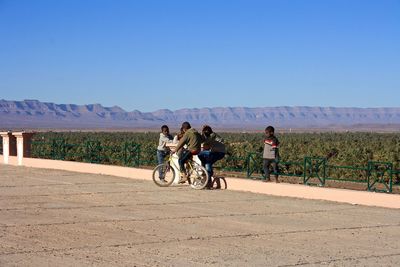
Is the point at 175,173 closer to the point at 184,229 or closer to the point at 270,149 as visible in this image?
the point at 270,149

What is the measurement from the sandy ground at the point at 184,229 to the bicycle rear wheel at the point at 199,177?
1.06 feet

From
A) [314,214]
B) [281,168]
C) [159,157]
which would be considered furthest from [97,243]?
[281,168]

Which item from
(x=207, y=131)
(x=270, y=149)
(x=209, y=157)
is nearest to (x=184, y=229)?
(x=209, y=157)

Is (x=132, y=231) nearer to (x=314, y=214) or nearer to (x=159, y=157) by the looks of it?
(x=314, y=214)

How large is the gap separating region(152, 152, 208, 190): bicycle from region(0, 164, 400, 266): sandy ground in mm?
398

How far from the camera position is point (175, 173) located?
67.1 feet

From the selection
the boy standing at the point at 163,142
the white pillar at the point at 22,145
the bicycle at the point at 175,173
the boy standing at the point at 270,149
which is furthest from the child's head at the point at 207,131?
the white pillar at the point at 22,145

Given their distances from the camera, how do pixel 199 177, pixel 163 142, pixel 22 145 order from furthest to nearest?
pixel 22 145 → pixel 163 142 → pixel 199 177

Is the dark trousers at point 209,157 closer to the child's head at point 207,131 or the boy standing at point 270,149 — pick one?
the child's head at point 207,131

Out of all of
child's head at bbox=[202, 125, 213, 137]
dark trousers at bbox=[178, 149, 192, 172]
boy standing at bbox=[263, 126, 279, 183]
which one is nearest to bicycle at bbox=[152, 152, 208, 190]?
dark trousers at bbox=[178, 149, 192, 172]

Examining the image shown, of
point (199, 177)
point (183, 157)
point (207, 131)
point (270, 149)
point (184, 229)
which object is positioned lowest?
point (184, 229)

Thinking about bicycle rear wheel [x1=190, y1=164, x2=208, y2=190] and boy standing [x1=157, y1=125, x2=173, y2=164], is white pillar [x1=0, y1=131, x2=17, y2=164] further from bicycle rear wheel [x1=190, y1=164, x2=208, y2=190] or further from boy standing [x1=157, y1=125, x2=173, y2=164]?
bicycle rear wheel [x1=190, y1=164, x2=208, y2=190]

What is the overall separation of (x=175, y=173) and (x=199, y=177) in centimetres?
114

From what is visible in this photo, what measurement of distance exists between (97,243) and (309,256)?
114 inches
